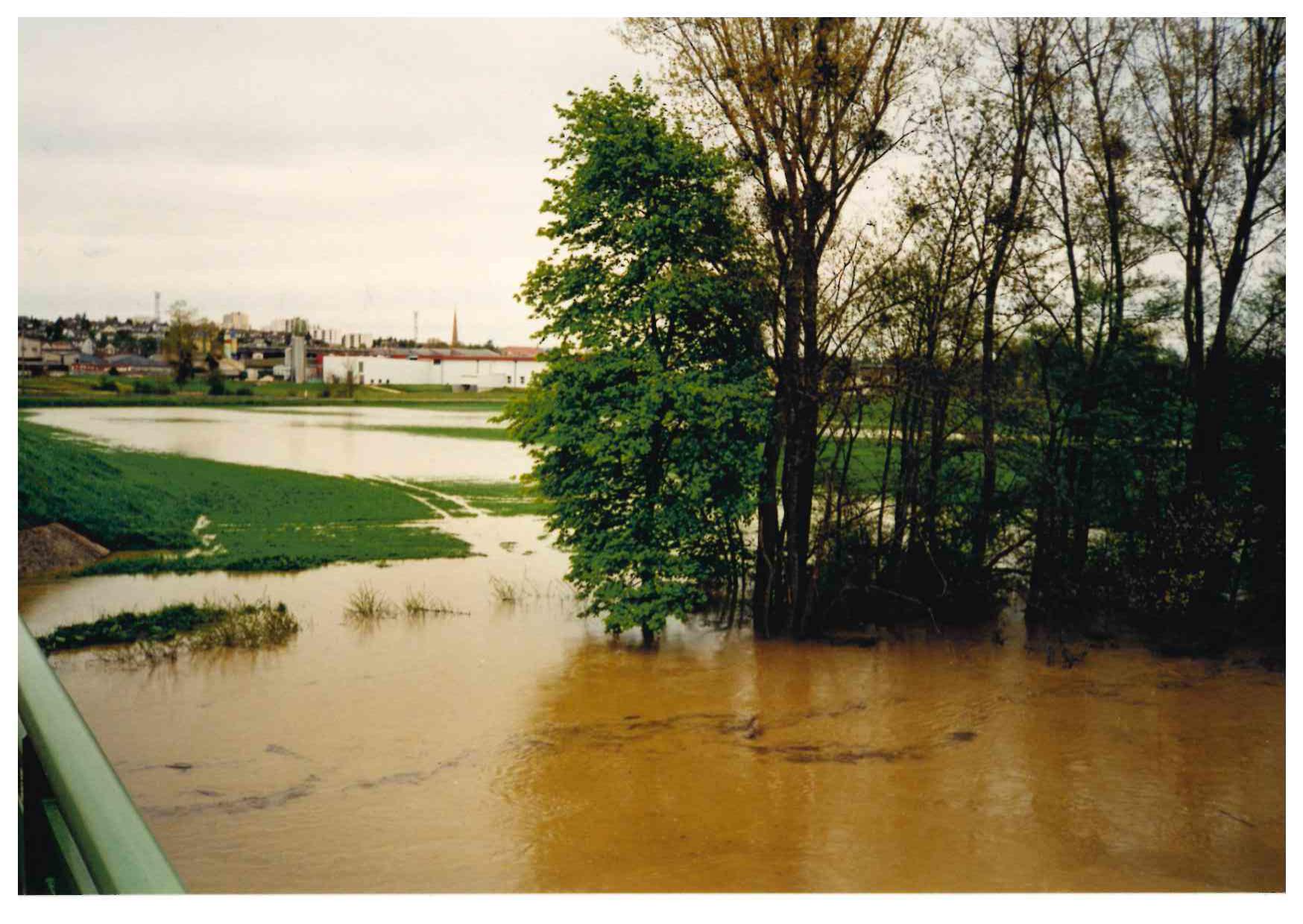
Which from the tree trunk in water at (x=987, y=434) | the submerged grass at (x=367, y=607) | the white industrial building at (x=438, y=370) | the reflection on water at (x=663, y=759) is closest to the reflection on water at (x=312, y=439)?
the white industrial building at (x=438, y=370)

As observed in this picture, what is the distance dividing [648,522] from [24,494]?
4114mm

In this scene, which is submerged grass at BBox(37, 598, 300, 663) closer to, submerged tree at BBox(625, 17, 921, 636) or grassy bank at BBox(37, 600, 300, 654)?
grassy bank at BBox(37, 600, 300, 654)

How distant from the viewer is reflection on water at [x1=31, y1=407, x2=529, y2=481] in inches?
293

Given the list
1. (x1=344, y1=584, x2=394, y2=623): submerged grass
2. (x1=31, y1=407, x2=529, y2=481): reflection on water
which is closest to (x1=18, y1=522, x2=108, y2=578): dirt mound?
(x1=31, y1=407, x2=529, y2=481): reflection on water

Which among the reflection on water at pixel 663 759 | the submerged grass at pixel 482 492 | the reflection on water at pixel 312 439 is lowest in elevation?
the reflection on water at pixel 663 759

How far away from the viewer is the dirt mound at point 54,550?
7.05 meters

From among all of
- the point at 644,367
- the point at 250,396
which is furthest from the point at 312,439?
the point at 644,367

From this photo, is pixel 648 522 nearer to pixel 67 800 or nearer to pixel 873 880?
pixel 873 880

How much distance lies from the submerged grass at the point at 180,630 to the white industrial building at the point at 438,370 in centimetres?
158

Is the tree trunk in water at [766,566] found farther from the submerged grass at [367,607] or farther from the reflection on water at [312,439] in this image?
the submerged grass at [367,607]

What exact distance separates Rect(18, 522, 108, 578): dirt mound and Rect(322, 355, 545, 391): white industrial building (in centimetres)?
183

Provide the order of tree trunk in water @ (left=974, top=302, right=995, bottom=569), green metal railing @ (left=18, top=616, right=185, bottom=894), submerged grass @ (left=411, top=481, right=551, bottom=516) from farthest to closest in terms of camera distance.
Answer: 1. submerged grass @ (left=411, top=481, right=551, bottom=516)
2. tree trunk in water @ (left=974, top=302, right=995, bottom=569)
3. green metal railing @ (left=18, top=616, right=185, bottom=894)
